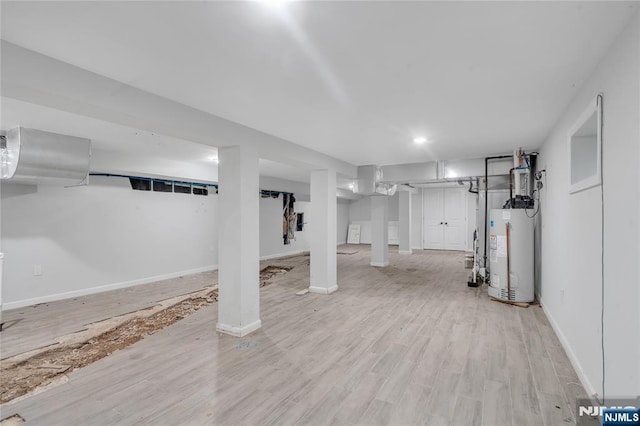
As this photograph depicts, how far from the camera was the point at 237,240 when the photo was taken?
324 cm

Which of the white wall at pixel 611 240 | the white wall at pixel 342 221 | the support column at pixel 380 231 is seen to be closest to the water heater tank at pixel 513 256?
the white wall at pixel 611 240

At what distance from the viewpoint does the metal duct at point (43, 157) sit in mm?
3279

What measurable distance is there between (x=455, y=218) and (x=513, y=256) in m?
6.38

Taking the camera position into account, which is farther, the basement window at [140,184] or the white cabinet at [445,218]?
the white cabinet at [445,218]

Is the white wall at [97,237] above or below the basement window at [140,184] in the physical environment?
below

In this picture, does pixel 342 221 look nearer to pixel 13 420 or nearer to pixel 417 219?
pixel 417 219

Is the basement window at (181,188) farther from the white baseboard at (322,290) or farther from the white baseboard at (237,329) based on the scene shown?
the white baseboard at (237,329)

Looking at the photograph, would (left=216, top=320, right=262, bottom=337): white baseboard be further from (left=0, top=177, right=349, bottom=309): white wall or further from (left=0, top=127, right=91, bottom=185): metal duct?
(left=0, top=177, right=349, bottom=309): white wall

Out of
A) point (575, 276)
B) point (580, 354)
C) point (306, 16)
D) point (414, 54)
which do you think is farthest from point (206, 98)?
point (580, 354)

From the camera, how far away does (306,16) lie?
4.78 ft

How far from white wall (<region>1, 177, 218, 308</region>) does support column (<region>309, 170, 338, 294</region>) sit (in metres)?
3.11

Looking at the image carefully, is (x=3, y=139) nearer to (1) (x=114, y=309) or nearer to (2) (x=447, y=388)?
(1) (x=114, y=309)

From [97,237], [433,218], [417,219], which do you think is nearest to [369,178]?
[97,237]

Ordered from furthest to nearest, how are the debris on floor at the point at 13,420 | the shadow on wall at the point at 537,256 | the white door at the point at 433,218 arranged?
the white door at the point at 433,218, the shadow on wall at the point at 537,256, the debris on floor at the point at 13,420
